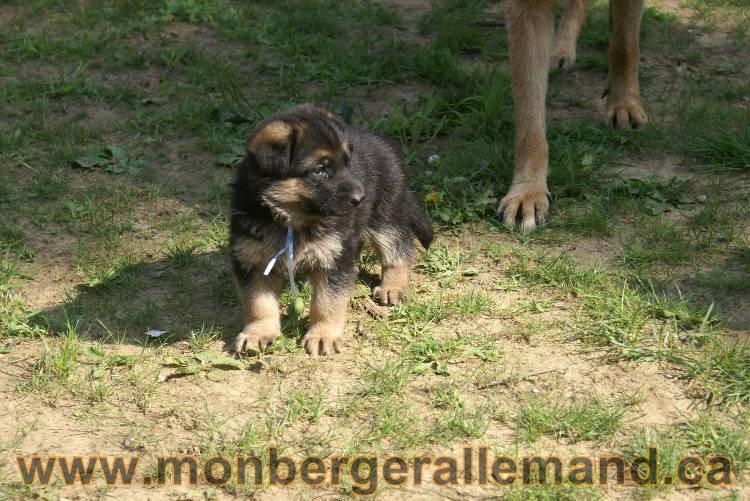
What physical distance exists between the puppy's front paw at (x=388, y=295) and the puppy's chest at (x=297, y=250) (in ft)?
1.74

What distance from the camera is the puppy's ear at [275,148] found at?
3779 millimetres

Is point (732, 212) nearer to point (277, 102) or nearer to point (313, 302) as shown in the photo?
point (313, 302)

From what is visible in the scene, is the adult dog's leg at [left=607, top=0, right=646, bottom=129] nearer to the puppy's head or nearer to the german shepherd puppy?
the german shepherd puppy

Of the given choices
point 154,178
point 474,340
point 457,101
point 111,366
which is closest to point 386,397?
point 474,340

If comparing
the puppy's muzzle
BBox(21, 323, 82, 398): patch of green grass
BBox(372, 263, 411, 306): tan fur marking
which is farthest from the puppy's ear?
BBox(21, 323, 82, 398): patch of green grass

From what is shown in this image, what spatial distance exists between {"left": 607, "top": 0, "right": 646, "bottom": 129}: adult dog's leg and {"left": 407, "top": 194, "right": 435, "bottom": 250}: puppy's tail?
181 cm

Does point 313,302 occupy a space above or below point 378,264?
above

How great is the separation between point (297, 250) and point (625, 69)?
122 inches

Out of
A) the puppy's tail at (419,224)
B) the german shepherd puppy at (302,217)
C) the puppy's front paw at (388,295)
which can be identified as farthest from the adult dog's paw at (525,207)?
the german shepherd puppy at (302,217)

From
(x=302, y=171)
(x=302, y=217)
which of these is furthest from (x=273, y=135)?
(x=302, y=217)

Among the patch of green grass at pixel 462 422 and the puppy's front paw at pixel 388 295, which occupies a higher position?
the patch of green grass at pixel 462 422

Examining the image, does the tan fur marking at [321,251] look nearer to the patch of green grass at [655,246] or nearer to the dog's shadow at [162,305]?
the dog's shadow at [162,305]

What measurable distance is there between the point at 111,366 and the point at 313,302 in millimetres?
933

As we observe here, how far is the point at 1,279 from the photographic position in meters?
4.55
